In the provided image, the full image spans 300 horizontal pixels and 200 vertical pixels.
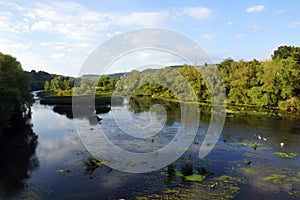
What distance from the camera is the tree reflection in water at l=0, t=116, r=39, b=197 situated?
→ 604 inches

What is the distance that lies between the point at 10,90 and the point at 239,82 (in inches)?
1732

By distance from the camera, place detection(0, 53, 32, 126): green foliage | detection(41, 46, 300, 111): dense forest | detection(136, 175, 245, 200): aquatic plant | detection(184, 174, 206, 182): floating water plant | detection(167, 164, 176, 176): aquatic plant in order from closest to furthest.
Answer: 1. detection(136, 175, 245, 200): aquatic plant
2. detection(184, 174, 206, 182): floating water plant
3. detection(167, 164, 176, 176): aquatic plant
4. detection(0, 53, 32, 126): green foliage
5. detection(41, 46, 300, 111): dense forest

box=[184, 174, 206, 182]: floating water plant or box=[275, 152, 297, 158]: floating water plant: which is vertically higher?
box=[275, 152, 297, 158]: floating water plant

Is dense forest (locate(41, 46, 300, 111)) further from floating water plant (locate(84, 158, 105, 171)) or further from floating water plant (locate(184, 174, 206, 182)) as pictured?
floating water plant (locate(84, 158, 105, 171))

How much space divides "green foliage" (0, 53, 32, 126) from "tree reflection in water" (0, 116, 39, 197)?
2075mm

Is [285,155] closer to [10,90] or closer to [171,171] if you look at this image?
[171,171]

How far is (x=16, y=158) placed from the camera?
65.9ft

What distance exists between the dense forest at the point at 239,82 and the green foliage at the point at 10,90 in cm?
3101

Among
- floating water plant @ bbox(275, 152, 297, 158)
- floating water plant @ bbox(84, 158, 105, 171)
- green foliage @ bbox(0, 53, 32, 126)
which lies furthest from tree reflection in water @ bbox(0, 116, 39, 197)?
floating water plant @ bbox(275, 152, 297, 158)

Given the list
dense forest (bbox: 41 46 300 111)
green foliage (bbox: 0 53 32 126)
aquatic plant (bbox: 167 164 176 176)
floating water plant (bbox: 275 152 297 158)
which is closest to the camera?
aquatic plant (bbox: 167 164 176 176)

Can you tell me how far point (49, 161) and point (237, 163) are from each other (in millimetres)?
12834

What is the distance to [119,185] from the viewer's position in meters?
15.0

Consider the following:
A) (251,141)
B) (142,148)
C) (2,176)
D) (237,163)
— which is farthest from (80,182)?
(251,141)

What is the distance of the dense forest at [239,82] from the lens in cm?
5023
